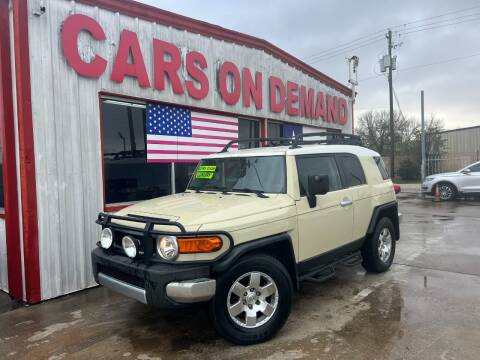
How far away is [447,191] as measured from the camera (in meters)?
16.2

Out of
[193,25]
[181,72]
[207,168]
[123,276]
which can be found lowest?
[123,276]

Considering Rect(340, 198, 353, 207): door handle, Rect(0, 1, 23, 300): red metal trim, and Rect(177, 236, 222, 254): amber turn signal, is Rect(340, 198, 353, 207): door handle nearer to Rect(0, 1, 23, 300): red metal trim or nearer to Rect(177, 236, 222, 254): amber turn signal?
Rect(177, 236, 222, 254): amber turn signal

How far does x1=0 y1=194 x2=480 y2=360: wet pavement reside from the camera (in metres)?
3.71

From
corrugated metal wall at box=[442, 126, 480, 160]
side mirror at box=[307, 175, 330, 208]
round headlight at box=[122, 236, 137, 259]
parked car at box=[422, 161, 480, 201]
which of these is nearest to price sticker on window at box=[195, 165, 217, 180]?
side mirror at box=[307, 175, 330, 208]

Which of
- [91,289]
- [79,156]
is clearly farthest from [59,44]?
[91,289]

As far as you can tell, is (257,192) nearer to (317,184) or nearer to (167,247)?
(317,184)

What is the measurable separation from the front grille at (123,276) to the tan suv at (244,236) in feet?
0.04

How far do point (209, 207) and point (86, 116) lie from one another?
2912 mm

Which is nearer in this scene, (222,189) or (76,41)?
(222,189)

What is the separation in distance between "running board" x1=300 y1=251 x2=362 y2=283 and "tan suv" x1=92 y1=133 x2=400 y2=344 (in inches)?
0.6

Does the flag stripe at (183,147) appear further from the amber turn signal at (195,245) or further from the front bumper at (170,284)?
the amber turn signal at (195,245)

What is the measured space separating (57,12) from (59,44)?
0.44m

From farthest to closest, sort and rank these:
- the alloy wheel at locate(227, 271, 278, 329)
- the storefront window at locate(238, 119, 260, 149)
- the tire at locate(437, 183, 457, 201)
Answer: the tire at locate(437, 183, 457, 201)
the storefront window at locate(238, 119, 260, 149)
the alloy wheel at locate(227, 271, 278, 329)

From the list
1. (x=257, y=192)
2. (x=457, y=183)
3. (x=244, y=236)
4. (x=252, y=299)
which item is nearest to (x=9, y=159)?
(x=257, y=192)
